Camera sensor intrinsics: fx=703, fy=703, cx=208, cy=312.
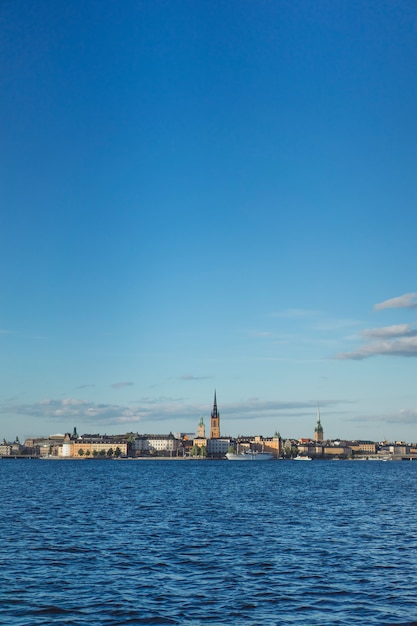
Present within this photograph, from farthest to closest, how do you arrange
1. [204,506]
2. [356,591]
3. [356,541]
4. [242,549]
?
[204,506] < [356,541] < [242,549] < [356,591]

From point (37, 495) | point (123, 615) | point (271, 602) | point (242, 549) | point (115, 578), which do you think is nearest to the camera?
point (123, 615)

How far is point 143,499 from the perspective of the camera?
6469 cm

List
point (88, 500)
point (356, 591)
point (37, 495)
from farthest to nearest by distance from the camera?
point (37, 495) → point (88, 500) → point (356, 591)

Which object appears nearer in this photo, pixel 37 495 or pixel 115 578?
pixel 115 578

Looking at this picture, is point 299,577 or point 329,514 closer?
point 299,577

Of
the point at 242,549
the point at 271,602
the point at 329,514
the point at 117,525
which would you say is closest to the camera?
the point at 271,602

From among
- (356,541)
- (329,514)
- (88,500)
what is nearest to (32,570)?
(356,541)

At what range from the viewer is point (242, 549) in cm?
3369

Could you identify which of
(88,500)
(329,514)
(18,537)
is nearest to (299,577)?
(18,537)

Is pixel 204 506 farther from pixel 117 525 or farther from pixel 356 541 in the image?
pixel 356 541

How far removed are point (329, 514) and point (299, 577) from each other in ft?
78.9

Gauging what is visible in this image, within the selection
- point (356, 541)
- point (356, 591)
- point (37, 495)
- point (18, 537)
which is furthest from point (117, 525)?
point (37, 495)

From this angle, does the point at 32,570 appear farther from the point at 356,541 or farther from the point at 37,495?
the point at 37,495

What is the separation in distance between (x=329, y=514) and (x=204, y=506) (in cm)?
1091
